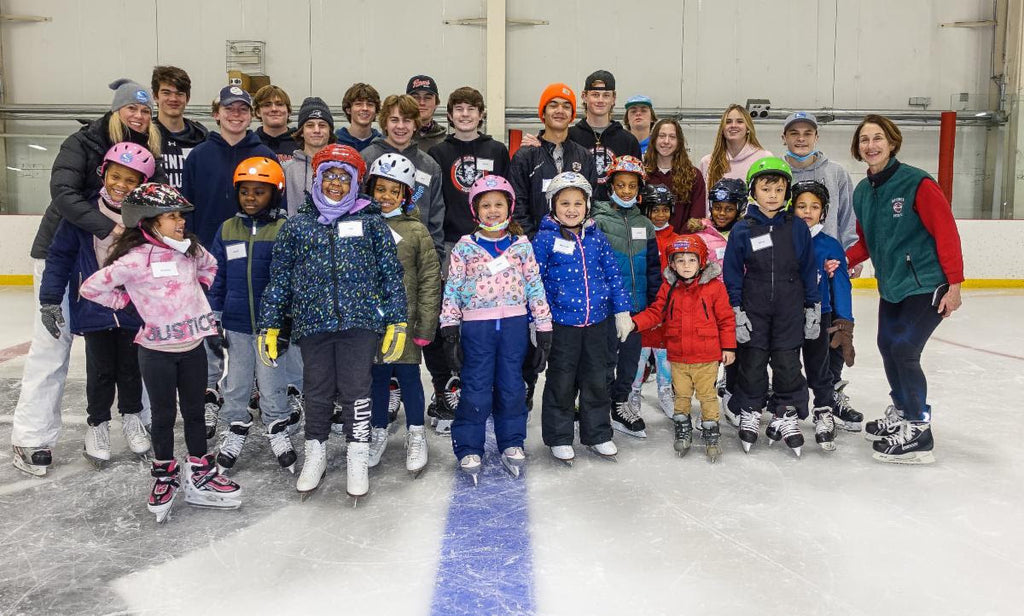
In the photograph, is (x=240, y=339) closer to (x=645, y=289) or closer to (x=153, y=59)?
(x=645, y=289)

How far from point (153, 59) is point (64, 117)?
144 cm

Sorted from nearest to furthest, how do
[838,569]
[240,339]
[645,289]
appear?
[838,569]
[240,339]
[645,289]

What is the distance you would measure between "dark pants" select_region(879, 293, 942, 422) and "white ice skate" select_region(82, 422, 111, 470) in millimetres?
3184

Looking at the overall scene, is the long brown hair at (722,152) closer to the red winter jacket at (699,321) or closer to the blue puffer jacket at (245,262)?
the red winter jacket at (699,321)

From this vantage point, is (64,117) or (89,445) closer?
(89,445)

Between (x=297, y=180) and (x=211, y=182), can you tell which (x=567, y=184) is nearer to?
(x=297, y=180)

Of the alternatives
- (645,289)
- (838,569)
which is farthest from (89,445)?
Result: (838,569)

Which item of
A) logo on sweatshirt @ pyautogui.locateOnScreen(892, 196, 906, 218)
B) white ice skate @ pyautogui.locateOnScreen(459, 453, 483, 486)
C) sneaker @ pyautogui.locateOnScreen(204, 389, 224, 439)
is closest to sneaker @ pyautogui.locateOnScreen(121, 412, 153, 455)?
sneaker @ pyautogui.locateOnScreen(204, 389, 224, 439)

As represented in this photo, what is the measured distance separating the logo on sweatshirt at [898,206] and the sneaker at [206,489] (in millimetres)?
2722

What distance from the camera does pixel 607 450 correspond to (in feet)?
9.45

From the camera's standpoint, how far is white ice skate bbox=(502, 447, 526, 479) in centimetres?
271

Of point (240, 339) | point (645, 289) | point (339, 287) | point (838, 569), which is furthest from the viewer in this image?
point (645, 289)

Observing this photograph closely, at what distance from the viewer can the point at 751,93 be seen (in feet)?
31.8

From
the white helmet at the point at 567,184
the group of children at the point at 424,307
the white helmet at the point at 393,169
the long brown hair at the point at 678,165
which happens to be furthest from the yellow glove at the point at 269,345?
the long brown hair at the point at 678,165
